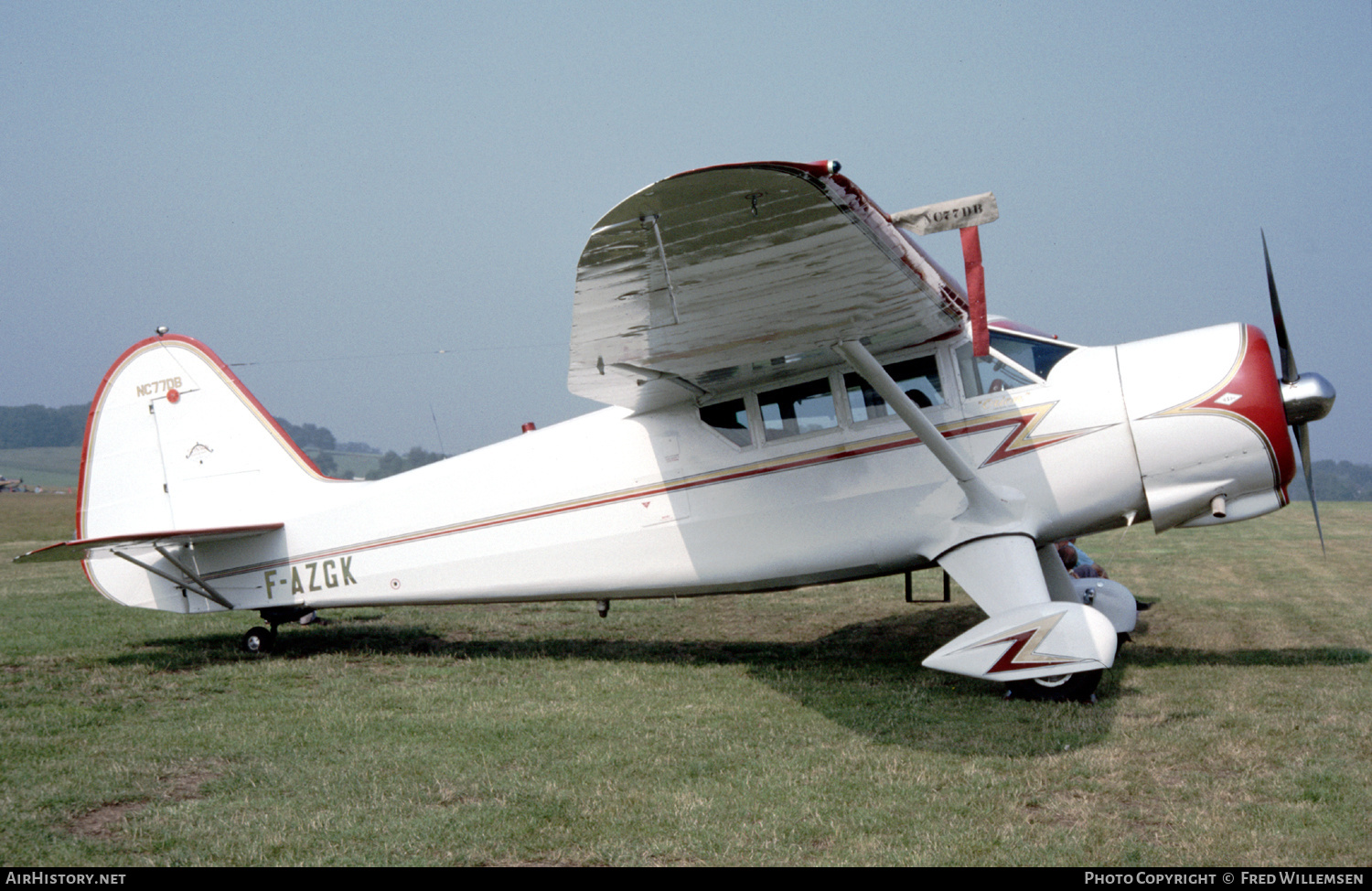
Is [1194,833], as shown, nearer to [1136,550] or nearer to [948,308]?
[948,308]

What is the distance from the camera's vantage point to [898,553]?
6.74 metres

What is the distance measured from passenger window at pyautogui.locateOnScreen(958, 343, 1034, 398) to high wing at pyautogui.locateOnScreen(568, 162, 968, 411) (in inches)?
11.9

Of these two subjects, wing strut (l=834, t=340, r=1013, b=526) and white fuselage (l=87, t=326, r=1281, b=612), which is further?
white fuselage (l=87, t=326, r=1281, b=612)

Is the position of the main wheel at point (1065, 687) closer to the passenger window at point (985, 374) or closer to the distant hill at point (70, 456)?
the passenger window at point (985, 374)

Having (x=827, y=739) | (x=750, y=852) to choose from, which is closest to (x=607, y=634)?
(x=827, y=739)

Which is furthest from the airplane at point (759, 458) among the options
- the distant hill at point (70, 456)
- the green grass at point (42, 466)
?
the green grass at point (42, 466)

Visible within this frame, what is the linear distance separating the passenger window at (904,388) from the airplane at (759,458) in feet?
0.06

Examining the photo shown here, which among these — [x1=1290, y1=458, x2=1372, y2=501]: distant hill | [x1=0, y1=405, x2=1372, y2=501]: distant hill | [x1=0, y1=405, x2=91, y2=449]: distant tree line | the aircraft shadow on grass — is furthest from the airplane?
[x1=0, y1=405, x2=91, y2=449]: distant tree line

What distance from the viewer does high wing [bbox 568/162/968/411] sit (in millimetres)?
4047

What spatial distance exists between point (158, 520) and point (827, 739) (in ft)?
22.4

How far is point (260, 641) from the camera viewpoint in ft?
27.1

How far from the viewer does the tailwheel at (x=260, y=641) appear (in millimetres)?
8258

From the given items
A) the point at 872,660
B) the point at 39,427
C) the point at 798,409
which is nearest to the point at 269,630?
the point at 798,409

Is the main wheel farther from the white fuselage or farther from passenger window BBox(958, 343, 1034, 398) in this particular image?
passenger window BBox(958, 343, 1034, 398)
